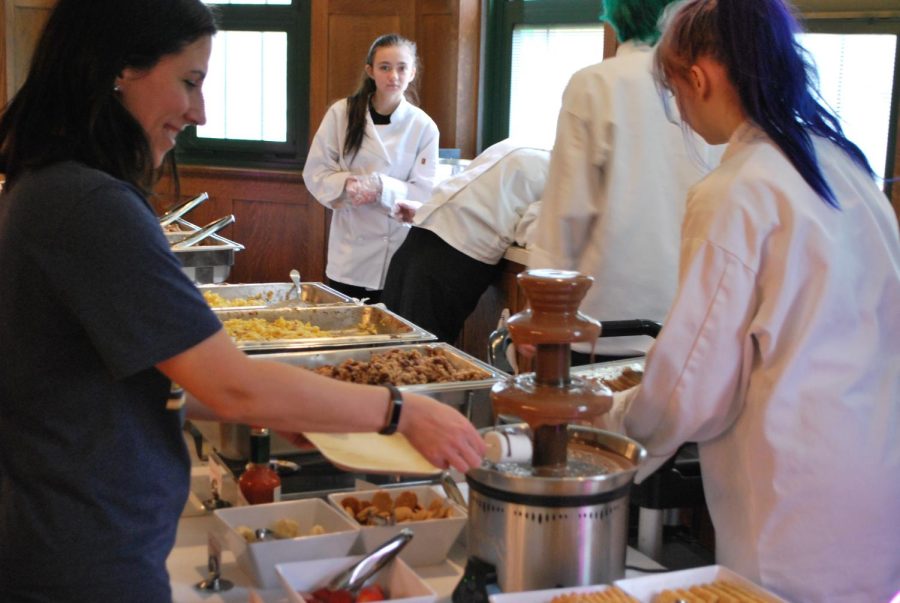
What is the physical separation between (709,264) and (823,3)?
2.30 m

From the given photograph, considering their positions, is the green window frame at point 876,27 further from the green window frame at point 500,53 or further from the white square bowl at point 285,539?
the white square bowl at point 285,539

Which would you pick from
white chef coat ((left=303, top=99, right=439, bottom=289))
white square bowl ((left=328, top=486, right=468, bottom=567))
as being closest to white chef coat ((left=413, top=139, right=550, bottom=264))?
white chef coat ((left=303, top=99, right=439, bottom=289))

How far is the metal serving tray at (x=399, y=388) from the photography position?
1870 millimetres

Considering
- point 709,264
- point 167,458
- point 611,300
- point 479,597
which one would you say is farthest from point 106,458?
point 611,300

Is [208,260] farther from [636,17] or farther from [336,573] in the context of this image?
[336,573]

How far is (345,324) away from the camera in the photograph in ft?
9.32

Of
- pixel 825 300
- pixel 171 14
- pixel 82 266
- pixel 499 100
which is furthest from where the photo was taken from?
pixel 499 100

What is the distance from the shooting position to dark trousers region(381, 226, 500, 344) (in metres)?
3.58

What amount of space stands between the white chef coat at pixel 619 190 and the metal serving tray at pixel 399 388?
31 centimetres

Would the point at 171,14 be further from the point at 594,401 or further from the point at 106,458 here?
the point at 594,401

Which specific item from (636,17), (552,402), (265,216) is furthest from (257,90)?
(552,402)

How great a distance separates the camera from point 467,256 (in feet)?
11.8

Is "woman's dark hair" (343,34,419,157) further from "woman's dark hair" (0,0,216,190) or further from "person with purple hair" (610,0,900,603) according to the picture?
"woman's dark hair" (0,0,216,190)

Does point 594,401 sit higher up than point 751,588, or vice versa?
point 594,401
